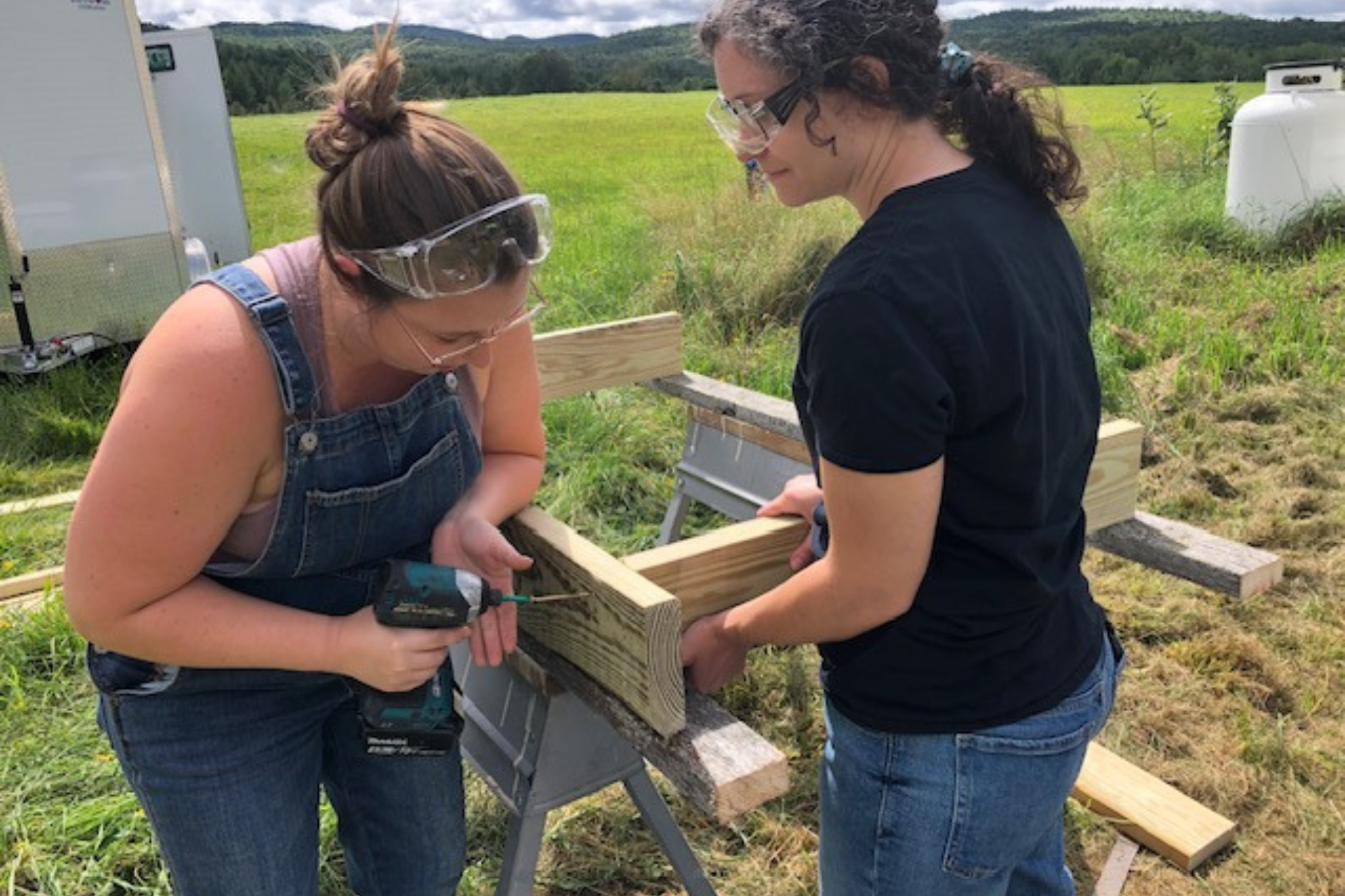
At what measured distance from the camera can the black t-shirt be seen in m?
1.37

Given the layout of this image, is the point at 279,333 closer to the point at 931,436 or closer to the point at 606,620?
the point at 606,620

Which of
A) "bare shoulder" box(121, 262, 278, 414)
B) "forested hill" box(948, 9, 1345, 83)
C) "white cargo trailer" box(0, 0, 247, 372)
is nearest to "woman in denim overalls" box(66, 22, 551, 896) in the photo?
"bare shoulder" box(121, 262, 278, 414)

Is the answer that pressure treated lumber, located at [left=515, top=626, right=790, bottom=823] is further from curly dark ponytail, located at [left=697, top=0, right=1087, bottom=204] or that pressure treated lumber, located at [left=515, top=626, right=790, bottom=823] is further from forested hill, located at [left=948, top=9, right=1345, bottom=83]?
forested hill, located at [left=948, top=9, right=1345, bottom=83]

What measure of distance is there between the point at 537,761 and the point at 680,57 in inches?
56.7

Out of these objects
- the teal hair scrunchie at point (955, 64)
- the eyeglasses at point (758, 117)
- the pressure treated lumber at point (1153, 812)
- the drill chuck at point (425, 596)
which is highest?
the teal hair scrunchie at point (955, 64)

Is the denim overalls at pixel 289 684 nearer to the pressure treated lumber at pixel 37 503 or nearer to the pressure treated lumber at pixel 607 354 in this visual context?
the pressure treated lumber at pixel 607 354

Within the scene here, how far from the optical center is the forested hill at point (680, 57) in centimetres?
186

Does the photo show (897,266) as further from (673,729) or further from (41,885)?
(41,885)

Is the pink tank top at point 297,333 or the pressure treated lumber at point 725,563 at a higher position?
the pink tank top at point 297,333

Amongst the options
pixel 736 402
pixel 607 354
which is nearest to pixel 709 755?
pixel 736 402

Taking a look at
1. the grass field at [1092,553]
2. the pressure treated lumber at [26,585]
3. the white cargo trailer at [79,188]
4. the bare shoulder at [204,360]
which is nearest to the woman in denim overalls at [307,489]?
the bare shoulder at [204,360]

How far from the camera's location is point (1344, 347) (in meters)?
6.68

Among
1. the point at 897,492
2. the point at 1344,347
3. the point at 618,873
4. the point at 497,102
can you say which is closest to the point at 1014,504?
the point at 897,492

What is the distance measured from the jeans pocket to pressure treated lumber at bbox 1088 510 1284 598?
814mm
